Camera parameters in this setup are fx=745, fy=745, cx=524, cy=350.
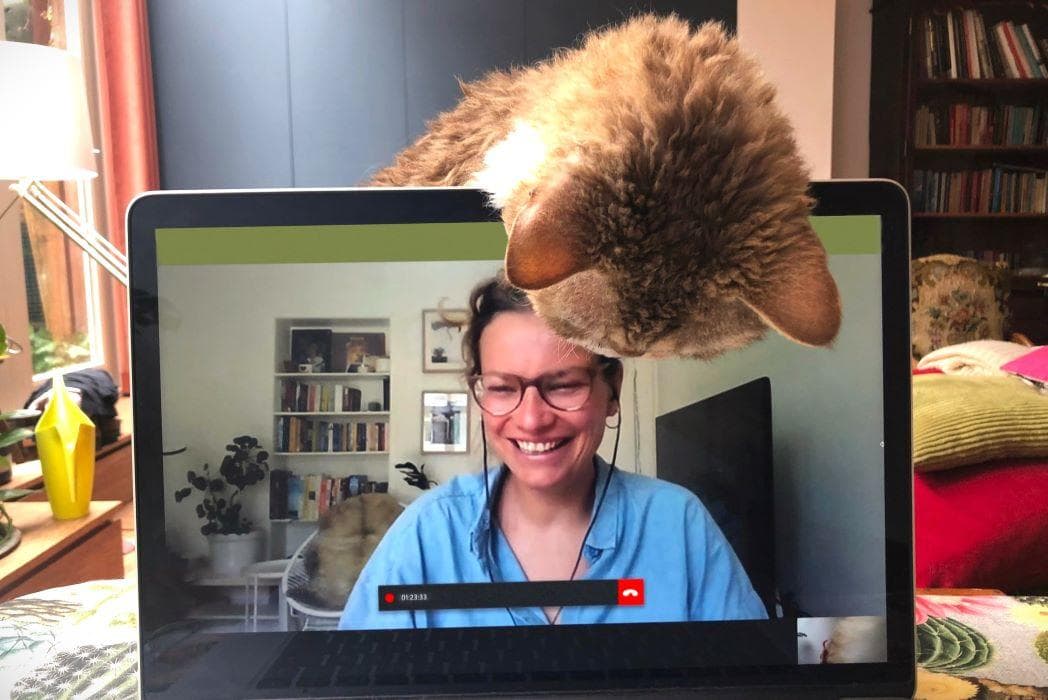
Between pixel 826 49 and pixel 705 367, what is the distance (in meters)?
3.08

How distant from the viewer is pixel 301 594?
0.53m

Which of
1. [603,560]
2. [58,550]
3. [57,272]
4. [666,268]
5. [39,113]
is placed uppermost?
[39,113]

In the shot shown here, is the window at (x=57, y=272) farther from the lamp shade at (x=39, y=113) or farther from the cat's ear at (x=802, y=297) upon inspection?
the cat's ear at (x=802, y=297)

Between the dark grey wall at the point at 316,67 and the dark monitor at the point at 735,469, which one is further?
the dark grey wall at the point at 316,67

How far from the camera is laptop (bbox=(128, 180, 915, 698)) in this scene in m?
0.53

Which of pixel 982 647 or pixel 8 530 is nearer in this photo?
pixel 982 647

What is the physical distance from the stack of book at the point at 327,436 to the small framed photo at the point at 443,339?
0.19 feet

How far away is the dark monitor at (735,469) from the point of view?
54 cm

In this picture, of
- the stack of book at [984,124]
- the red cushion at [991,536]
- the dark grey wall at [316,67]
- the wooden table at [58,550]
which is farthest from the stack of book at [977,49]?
the wooden table at [58,550]

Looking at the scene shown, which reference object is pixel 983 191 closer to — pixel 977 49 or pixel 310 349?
pixel 977 49

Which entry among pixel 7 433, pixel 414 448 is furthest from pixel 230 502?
pixel 7 433

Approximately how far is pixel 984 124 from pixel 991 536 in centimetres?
289

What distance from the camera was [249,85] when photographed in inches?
123

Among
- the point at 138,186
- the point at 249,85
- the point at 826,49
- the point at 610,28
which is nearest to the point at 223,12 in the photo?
the point at 249,85
